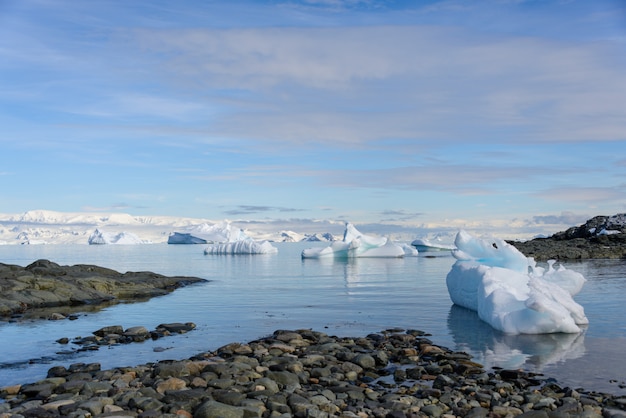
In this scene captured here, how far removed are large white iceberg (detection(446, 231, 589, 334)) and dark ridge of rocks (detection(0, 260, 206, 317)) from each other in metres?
11.9

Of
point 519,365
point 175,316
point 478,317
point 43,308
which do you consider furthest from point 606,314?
point 43,308

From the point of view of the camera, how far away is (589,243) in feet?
166

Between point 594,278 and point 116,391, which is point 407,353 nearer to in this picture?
point 116,391

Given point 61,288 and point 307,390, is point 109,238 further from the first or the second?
point 307,390

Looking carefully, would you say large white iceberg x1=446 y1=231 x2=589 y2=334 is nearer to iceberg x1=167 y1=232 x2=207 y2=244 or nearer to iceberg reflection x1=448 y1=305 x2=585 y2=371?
iceberg reflection x1=448 y1=305 x2=585 y2=371

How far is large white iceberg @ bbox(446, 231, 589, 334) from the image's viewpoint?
1262 centimetres

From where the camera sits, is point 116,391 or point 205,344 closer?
point 116,391

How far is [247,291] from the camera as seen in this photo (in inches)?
972

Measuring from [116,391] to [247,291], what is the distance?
55.2 feet

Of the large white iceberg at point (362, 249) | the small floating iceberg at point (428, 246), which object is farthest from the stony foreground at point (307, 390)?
the small floating iceberg at point (428, 246)

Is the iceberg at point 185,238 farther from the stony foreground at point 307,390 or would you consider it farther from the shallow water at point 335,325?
the stony foreground at point 307,390

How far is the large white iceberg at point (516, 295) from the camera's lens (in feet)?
41.4

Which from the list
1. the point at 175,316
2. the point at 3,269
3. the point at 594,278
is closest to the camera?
the point at 175,316

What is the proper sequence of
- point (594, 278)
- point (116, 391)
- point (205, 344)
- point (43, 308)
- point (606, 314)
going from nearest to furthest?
point (116, 391)
point (205, 344)
point (606, 314)
point (43, 308)
point (594, 278)
